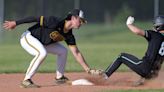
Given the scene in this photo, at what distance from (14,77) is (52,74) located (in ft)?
3.89

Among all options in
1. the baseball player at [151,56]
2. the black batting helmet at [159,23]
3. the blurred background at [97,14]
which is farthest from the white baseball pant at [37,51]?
the blurred background at [97,14]

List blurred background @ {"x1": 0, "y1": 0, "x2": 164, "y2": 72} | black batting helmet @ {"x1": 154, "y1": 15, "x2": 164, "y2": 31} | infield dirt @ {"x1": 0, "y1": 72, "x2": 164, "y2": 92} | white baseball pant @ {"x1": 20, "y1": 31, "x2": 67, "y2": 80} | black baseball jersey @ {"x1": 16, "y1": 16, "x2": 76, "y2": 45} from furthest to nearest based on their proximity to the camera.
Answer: blurred background @ {"x1": 0, "y1": 0, "x2": 164, "y2": 72}
black batting helmet @ {"x1": 154, "y1": 15, "x2": 164, "y2": 31}
black baseball jersey @ {"x1": 16, "y1": 16, "x2": 76, "y2": 45}
white baseball pant @ {"x1": 20, "y1": 31, "x2": 67, "y2": 80}
infield dirt @ {"x1": 0, "y1": 72, "x2": 164, "y2": 92}

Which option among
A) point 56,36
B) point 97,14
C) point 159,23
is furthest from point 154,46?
point 97,14

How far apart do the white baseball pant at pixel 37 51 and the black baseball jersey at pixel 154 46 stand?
1584mm

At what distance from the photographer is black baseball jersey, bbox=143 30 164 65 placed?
31.2 ft

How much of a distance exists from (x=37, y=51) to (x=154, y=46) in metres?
2.09

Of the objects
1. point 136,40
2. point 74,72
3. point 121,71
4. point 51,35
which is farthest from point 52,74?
point 136,40

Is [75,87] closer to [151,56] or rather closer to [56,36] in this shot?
[56,36]

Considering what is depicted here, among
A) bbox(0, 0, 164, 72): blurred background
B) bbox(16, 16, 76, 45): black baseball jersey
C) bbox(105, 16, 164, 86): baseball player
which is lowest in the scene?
bbox(0, 0, 164, 72): blurred background

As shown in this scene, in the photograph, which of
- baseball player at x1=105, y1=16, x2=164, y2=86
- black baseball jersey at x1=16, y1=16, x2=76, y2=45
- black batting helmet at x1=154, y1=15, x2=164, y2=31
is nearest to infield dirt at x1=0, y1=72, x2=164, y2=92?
baseball player at x1=105, y1=16, x2=164, y2=86

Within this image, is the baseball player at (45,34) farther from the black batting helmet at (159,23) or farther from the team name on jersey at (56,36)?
the black batting helmet at (159,23)

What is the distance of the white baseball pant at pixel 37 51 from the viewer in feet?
30.1

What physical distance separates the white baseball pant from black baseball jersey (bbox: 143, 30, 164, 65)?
158 cm

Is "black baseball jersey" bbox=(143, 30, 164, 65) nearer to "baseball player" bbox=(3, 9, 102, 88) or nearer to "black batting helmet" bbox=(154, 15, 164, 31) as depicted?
"black batting helmet" bbox=(154, 15, 164, 31)
